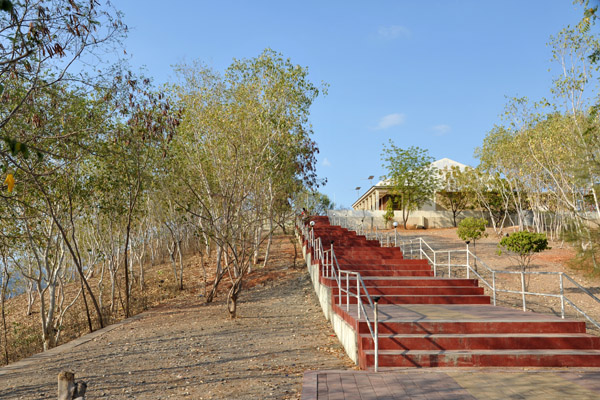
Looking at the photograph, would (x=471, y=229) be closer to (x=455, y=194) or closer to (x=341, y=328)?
(x=341, y=328)

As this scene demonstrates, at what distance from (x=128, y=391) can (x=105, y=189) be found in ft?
31.0

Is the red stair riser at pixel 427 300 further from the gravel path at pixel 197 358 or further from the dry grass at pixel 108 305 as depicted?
the dry grass at pixel 108 305

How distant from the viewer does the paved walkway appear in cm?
582

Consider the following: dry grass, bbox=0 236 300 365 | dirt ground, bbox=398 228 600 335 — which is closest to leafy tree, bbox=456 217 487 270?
dirt ground, bbox=398 228 600 335

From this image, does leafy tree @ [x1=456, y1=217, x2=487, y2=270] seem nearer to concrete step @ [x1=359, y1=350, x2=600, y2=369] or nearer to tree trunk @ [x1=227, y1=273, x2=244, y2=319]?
tree trunk @ [x1=227, y1=273, x2=244, y2=319]

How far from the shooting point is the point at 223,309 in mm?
14953

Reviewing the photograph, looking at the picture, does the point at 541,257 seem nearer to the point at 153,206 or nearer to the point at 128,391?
the point at 153,206

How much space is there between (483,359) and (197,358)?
4976mm

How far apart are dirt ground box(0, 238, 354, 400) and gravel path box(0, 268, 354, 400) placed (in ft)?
0.05

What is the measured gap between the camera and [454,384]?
6.34m

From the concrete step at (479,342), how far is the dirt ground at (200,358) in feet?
2.74

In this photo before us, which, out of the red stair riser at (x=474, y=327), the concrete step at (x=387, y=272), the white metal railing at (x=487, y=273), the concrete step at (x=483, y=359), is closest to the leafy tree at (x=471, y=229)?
the white metal railing at (x=487, y=273)

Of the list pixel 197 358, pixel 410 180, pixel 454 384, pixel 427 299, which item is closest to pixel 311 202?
pixel 410 180

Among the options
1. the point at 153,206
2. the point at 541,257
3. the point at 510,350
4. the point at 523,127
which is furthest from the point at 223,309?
the point at 523,127
